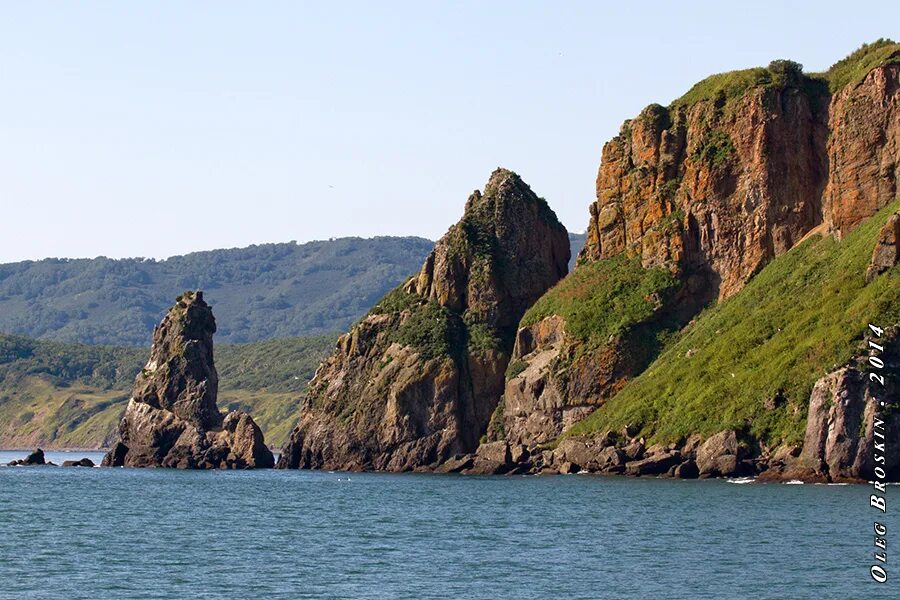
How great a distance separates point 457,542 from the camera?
270ft

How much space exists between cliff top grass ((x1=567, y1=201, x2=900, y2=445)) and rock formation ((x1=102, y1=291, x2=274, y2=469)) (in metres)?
43.5

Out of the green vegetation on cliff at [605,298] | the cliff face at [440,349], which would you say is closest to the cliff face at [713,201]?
the green vegetation on cliff at [605,298]

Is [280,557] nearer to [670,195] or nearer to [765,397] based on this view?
[765,397]

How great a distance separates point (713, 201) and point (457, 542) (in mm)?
79774

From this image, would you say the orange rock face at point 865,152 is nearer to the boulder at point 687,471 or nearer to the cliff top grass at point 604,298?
the cliff top grass at point 604,298

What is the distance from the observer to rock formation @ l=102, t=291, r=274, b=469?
17012 centimetres

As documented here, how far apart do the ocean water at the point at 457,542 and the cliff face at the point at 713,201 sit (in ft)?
82.9

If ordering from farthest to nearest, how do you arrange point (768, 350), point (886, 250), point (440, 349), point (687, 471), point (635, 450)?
point (440, 349) < point (635, 450) < point (768, 350) < point (687, 471) < point (886, 250)

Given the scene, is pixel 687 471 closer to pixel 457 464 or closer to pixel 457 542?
pixel 457 464

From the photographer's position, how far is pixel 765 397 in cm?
11894

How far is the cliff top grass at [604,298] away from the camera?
151 meters

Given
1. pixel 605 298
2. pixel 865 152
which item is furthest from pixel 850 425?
pixel 605 298

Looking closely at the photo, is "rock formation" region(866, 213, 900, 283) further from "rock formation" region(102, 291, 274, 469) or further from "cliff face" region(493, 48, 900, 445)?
"rock formation" region(102, 291, 274, 469)

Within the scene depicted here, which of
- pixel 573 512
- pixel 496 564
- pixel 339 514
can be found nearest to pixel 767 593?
pixel 496 564
